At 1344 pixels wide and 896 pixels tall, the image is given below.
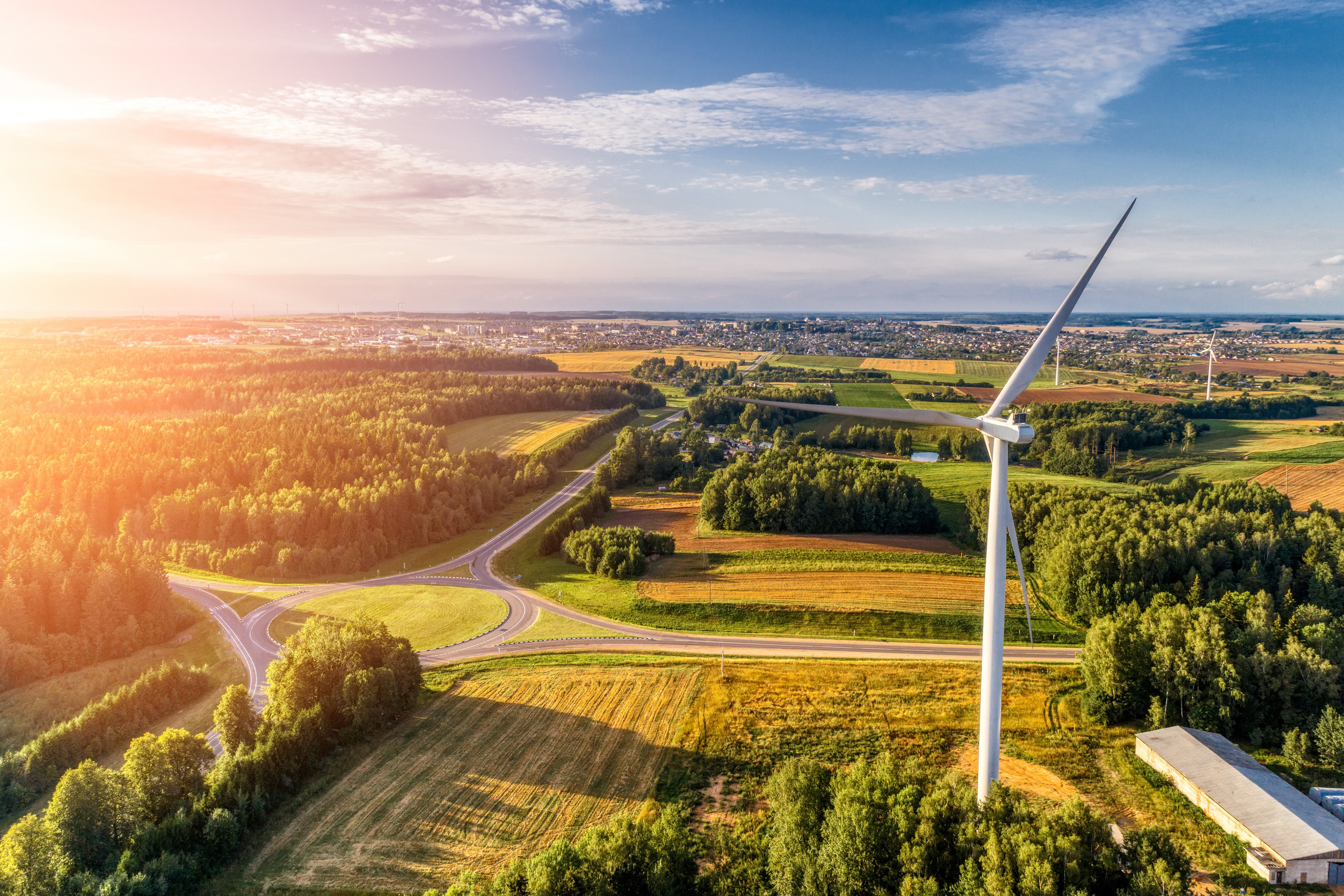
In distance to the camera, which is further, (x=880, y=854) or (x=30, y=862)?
(x=30, y=862)

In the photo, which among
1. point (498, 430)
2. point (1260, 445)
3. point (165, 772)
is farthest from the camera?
point (498, 430)

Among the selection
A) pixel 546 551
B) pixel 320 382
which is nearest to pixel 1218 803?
pixel 546 551

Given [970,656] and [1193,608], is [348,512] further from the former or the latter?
[1193,608]

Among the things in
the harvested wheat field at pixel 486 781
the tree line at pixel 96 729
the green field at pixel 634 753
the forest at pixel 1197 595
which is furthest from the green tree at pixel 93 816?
the forest at pixel 1197 595

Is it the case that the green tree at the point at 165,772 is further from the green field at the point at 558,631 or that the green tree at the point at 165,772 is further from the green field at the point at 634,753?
the green field at the point at 558,631

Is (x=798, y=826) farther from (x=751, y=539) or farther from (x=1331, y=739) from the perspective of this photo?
(x=751, y=539)

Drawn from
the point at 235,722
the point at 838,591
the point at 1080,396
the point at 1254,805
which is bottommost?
the point at 235,722

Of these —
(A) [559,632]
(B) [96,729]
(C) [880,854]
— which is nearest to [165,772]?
(B) [96,729]
